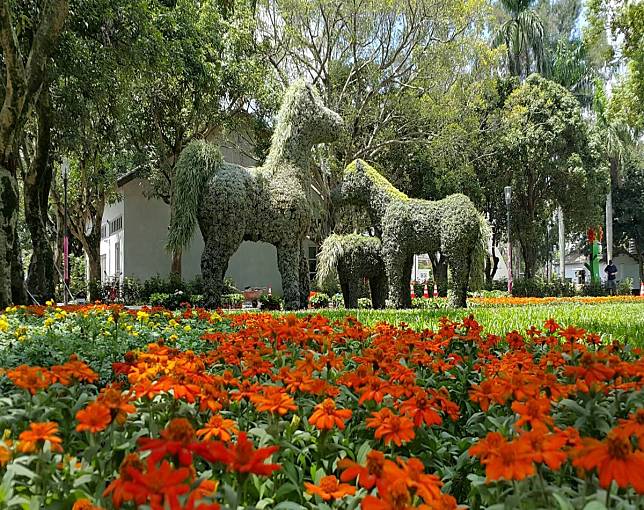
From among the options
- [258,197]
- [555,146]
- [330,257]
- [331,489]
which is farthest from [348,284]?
[555,146]

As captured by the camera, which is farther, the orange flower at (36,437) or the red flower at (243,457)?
the orange flower at (36,437)

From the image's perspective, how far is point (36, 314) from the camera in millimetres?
7395

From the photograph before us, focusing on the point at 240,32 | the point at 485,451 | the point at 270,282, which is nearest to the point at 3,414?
the point at 485,451

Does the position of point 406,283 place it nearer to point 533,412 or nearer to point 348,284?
point 348,284

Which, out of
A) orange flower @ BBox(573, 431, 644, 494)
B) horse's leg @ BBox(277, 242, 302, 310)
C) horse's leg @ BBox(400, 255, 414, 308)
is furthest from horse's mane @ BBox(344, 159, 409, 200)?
orange flower @ BBox(573, 431, 644, 494)

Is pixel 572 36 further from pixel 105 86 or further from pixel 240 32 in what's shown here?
pixel 105 86

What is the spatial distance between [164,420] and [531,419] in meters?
1.34

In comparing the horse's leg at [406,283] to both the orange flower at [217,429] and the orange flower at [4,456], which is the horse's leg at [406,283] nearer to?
the orange flower at [217,429]

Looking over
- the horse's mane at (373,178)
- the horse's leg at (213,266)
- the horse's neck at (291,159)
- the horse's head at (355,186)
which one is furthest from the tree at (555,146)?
the horse's leg at (213,266)

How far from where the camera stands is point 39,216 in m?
13.1

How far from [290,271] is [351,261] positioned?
1.39 m

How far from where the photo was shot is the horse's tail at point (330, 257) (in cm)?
1248

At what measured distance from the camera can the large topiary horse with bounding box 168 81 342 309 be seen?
1155 centimetres

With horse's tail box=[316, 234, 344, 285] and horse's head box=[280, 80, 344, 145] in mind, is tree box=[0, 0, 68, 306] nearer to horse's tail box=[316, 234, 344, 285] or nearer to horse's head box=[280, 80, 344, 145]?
horse's head box=[280, 80, 344, 145]
